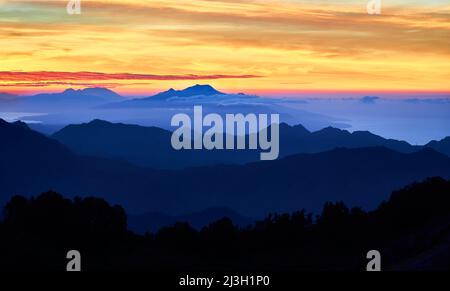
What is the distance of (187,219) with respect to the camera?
184000 mm

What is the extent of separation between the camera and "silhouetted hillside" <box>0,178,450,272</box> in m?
33.9

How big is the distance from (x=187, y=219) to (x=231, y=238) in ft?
471

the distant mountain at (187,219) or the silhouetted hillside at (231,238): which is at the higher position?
the distant mountain at (187,219)

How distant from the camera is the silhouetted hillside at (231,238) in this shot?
111 feet

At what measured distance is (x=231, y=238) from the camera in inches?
1630

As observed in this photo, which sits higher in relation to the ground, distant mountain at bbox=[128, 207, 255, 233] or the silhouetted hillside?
distant mountain at bbox=[128, 207, 255, 233]

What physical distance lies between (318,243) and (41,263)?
49.8 ft

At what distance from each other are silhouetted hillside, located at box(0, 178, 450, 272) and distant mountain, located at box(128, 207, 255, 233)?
107 meters

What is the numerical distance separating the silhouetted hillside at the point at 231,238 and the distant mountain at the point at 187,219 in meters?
107

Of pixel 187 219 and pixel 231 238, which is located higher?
pixel 187 219

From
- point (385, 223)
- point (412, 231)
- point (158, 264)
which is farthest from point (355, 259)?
point (158, 264)

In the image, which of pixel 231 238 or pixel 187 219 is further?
pixel 187 219
